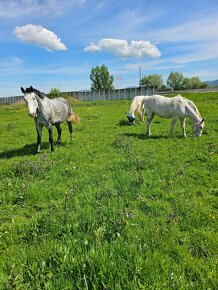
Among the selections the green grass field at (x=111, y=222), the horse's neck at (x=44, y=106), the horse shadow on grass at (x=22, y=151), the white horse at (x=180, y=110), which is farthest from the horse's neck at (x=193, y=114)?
the horse shadow on grass at (x=22, y=151)

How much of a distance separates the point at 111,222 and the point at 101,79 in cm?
13321

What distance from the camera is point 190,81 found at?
140 metres

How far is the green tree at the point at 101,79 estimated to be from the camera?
132125 mm

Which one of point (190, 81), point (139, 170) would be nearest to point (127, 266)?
point (139, 170)

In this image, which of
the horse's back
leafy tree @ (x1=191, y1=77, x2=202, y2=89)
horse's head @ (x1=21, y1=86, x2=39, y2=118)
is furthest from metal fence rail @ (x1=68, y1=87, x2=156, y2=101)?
leafy tree @ (x1=191, y1=77, x2=202, y2=89)

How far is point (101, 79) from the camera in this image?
440 ft

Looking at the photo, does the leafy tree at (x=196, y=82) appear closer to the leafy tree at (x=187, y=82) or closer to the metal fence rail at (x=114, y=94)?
the leafy tree at (x=187, y=82)

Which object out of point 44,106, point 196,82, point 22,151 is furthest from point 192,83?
point 44,106

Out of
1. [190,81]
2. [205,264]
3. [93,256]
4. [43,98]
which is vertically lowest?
[205,264]

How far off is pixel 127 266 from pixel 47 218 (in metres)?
2.33

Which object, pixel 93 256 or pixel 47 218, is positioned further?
pixel 47 218

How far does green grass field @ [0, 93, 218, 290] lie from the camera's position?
385 cm

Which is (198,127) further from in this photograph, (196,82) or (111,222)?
(196,82)

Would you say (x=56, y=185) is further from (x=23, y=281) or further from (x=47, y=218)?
(x=23, y=281)
